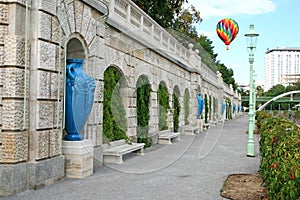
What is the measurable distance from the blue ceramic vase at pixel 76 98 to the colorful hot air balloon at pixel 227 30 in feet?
40.9

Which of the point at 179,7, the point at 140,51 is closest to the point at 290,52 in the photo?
the point at 179,7

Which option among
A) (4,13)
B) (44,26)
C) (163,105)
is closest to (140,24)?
(163,105)

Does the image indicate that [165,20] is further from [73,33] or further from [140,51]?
[73,33]

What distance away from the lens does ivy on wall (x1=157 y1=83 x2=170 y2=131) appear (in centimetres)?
1315

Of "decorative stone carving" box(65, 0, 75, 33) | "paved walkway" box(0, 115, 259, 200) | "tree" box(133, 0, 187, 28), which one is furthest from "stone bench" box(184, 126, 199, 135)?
"decorative stone carving" box(65, 0, 75, 33)

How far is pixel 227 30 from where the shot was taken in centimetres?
1759

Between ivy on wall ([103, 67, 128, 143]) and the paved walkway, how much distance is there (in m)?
0.73

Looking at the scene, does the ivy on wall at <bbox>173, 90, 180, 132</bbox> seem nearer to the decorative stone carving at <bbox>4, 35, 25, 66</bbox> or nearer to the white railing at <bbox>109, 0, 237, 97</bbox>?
the white railing at <bbox>109, 0, 237, 97</bbox>

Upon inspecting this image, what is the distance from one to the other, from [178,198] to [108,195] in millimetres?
990

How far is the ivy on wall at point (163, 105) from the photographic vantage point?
13.1 m

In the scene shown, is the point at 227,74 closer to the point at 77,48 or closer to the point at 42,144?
the point at 77,48

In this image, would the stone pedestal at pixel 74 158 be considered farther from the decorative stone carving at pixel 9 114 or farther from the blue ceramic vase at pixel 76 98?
the decorative stone carving at pixel 9 114

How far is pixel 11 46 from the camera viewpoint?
5133 mm

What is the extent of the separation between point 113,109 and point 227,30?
33.9ft
